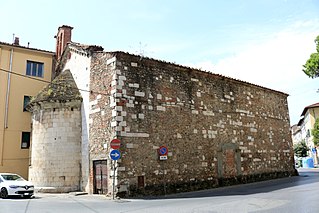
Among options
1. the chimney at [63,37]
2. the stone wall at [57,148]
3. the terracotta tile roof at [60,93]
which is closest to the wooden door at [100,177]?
the stone wall at [57,148]

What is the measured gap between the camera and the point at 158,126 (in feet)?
45.7

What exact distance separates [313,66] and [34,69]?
18819mm

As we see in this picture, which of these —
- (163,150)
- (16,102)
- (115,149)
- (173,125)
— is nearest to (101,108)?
(115,149)

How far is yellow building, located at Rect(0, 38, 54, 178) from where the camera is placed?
18625 mm

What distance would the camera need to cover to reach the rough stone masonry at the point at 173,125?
12.9 meters

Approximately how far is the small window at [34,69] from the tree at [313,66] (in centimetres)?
1823

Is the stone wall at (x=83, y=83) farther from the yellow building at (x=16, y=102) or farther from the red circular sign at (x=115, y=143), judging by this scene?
the red circular sign at (x=115, y=143)

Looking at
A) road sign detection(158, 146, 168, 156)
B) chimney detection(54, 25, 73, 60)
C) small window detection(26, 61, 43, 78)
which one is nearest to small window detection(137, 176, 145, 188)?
road sign detection(158, 146, 168, 156)

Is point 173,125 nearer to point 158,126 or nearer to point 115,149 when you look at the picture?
point 158,126

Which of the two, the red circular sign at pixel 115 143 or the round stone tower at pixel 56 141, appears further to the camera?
the round stone tower at pixel 56 141

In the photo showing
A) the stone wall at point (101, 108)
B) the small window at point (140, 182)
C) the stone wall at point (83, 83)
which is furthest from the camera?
the stone wall at point (83, 83)

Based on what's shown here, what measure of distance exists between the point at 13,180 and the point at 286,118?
19.7 metres

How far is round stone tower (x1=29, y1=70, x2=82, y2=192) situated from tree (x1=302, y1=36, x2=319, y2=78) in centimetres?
1401

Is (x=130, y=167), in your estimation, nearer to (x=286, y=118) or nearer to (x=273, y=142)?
(x=273, y=142)
